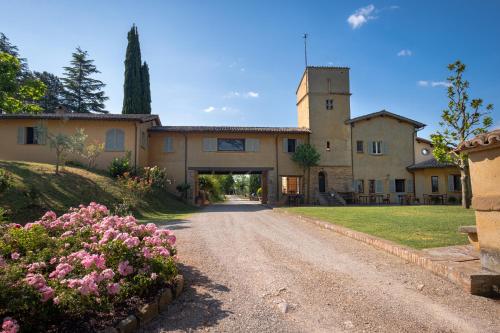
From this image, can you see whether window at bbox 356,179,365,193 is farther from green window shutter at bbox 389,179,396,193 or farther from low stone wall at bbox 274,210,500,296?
low stone wall at bbox 274,210,500,296

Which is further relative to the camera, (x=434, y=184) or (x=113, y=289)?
(x=434, y=184)

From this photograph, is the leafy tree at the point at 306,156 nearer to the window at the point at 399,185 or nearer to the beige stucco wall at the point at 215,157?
the beige stucco wall at the point at 215,157

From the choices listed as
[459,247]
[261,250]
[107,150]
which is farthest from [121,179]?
[459,247]

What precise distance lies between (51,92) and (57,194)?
124 ft

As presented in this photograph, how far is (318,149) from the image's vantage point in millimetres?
26375

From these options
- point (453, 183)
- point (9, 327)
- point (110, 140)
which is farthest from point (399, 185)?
point (9, 327)

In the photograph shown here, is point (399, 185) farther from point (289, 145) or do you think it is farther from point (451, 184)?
point (289, 145)

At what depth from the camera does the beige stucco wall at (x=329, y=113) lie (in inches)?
1045

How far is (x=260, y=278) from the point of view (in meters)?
5.17

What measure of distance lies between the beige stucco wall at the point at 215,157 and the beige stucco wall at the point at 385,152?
5.74m

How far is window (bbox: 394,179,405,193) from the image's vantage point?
2745 centimetres

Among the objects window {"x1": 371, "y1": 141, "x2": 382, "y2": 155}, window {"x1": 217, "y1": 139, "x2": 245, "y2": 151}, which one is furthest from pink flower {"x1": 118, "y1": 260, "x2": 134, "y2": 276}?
window {"x1": 371, "y1": 141, "x2": 382, "y2": 155}

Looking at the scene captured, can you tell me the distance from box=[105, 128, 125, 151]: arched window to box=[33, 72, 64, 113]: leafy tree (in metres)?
25.7

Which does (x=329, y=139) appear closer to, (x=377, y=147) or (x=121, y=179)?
(x=377, y=147)
